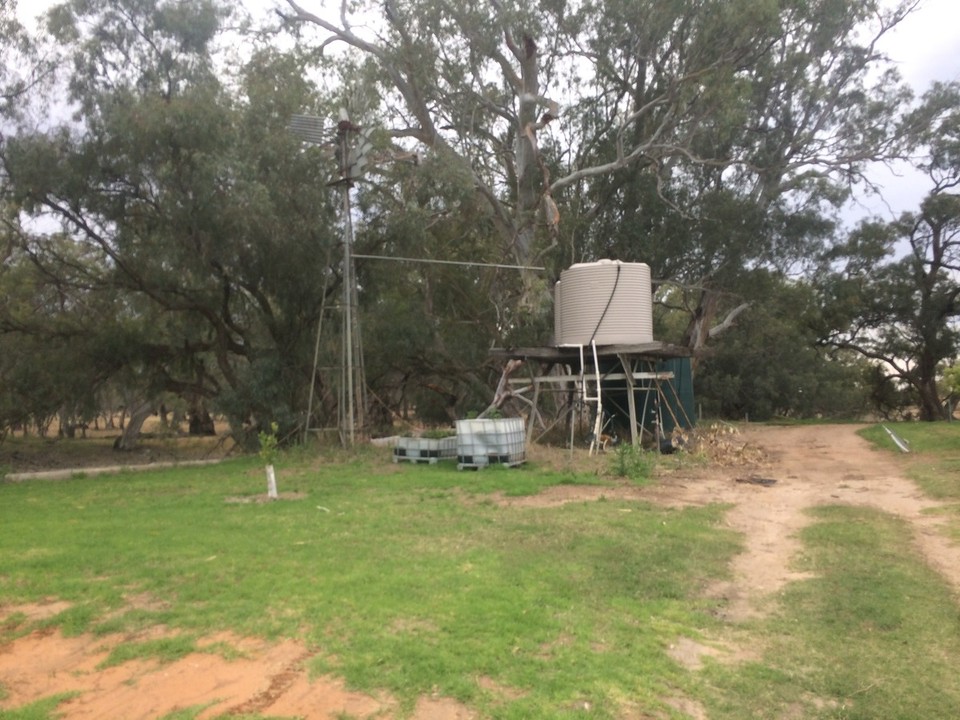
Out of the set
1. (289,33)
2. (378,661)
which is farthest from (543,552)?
(289,33)

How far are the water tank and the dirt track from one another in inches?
243

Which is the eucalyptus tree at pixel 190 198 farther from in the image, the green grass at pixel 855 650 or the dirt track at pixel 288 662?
the green grass at pixel 855 650

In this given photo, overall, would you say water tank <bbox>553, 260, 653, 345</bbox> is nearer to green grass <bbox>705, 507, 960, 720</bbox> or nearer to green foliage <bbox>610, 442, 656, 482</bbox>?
green foliage <bbox>610, 442, 656, 482</bbox>

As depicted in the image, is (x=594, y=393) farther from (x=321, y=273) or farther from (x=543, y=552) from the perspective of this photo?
(x=543, y=552)

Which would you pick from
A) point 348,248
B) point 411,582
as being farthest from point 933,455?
point 411,582

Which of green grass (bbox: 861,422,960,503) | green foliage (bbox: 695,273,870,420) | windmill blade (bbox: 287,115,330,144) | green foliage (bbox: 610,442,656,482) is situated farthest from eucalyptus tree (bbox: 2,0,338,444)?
green foliage (bbox: 695,273,870,420)

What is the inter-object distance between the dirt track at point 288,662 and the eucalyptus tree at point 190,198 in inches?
358

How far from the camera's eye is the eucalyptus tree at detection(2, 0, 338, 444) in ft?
50.3

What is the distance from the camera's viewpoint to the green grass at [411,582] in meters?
4.61

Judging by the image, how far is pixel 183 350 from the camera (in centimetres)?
1972

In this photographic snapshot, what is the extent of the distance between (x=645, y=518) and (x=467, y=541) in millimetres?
2364

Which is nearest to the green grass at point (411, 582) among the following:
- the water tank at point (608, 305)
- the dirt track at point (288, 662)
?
the dirt track at point (288, 662)

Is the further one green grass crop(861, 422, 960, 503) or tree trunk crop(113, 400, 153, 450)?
tree trunk crop(113, 400, 153, 450)

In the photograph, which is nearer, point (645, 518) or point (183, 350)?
point (645, 518)
